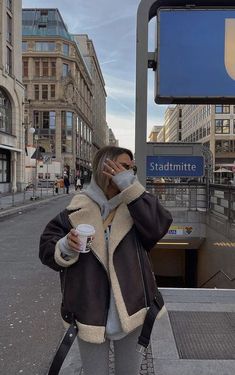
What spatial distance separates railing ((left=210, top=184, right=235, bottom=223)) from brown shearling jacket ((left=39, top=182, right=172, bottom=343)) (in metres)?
5.82

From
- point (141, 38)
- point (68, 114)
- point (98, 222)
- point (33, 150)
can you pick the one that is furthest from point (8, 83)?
point (68, 114)

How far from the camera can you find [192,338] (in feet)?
13.1

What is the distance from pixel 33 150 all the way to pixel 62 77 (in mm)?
48360

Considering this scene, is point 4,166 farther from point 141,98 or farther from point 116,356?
point 116,356

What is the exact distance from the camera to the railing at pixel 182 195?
745cm

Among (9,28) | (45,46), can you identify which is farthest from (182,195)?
(45,46)

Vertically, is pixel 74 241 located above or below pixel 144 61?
below

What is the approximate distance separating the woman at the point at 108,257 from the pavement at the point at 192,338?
136cm

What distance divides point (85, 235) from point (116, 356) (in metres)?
0.82

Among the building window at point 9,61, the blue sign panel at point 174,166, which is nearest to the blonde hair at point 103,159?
the blue sign panel at point 174,166

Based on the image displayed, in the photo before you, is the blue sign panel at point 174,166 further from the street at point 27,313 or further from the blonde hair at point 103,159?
the blonde hair at point 103,159

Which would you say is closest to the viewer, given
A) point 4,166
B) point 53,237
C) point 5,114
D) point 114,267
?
point 114,267

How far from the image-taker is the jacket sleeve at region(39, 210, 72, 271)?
2207 millimetres

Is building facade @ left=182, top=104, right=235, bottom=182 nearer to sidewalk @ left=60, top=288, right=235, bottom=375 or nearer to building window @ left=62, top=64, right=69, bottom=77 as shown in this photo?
building window @ left=62, top=64, right=69, bottom=77
